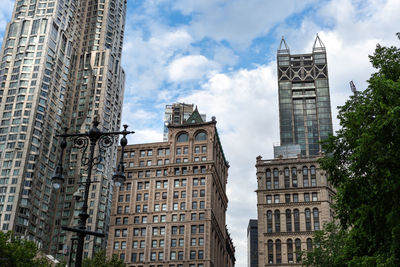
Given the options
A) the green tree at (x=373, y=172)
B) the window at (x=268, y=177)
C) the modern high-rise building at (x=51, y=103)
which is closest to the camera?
the green tree at (x=373, y=172)

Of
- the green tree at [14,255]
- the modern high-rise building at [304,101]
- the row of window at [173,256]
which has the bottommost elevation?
the green tree at [14,255]

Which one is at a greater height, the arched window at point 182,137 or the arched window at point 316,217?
the arched window at point 182,137

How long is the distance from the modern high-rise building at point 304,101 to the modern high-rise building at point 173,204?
2517 cm

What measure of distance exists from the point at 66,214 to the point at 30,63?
4322 centimetres

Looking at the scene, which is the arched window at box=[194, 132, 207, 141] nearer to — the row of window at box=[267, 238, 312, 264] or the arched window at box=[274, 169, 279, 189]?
the arched window at box=[274, 169, 279, 189]

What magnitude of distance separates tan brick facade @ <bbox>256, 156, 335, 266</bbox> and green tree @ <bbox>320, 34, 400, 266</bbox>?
226 ft

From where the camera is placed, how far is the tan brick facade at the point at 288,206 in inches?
4031

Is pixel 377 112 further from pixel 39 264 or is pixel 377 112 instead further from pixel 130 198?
pixel 130 198

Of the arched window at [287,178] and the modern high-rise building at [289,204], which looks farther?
the arched window at [287,178]

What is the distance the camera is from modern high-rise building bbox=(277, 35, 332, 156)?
452 ft

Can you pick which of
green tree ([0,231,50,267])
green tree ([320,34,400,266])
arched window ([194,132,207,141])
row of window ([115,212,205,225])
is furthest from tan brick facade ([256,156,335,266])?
green tree ([320,34,400,266])

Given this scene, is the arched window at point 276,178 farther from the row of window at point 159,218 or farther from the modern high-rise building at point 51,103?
the modern high-rise building at point 51,103

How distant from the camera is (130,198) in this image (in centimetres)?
11500

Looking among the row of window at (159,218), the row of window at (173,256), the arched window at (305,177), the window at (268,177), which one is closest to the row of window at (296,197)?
the arched window at (305,177)
